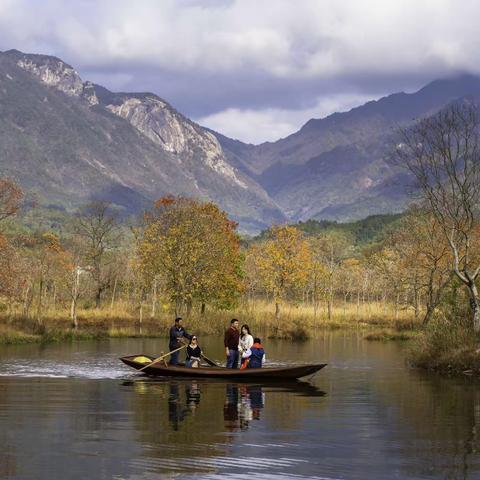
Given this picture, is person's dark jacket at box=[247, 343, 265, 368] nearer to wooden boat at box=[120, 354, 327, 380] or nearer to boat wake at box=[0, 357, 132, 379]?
wooden boat at box=[120, 354, 327, 380]

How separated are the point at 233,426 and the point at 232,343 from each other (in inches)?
496

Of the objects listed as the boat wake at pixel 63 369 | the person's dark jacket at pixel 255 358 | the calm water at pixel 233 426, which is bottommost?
the calm water at pixel 233 426

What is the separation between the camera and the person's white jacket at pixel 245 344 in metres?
34.9

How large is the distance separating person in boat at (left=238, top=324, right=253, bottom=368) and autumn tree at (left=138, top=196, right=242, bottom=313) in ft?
110

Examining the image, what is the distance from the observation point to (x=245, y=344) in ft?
116

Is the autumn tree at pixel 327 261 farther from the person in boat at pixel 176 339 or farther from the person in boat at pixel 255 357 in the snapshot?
the person in boat at pixel 255 357

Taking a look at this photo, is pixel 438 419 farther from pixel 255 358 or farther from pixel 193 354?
pixel 193 354

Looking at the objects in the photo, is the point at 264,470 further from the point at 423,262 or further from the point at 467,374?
the point at 423,262

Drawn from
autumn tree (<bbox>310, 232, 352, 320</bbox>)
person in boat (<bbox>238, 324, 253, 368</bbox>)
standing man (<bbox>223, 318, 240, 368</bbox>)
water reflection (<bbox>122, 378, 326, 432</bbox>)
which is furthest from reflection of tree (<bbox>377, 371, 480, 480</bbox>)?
autumn tree (<bbox>310, 232, 352, 320</bbox>)

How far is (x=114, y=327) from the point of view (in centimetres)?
6488

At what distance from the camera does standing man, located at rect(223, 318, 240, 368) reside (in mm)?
34719

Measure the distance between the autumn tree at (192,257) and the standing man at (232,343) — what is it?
111 feet

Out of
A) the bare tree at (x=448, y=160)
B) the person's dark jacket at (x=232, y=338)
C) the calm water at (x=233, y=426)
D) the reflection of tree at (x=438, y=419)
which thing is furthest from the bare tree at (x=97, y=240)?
the reflection of tree at (x=438, y=419)

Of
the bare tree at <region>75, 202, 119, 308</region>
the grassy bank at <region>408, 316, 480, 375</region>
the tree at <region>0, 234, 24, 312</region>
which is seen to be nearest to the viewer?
the grassy bank at <region>408, 316, 480, 375</region>
